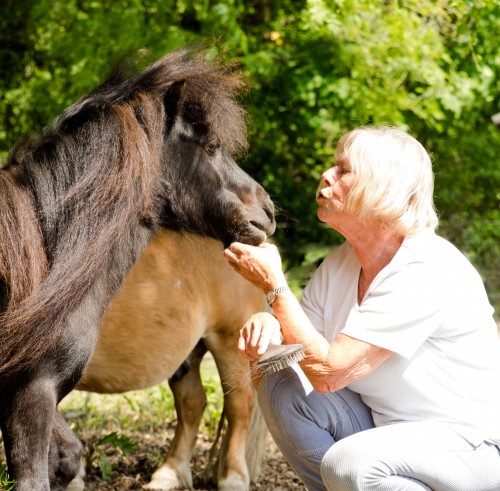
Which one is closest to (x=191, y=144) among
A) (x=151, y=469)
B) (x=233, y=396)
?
(x=233, y=396)

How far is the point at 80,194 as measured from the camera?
298 cm

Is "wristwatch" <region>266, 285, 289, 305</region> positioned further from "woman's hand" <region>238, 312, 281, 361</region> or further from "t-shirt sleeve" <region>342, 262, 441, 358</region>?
"t-shirt sleeve" <region>342, 262, 441, 358</region>

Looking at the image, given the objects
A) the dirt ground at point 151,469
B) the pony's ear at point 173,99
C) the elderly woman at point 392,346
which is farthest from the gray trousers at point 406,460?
the dirt ground at point 151,469

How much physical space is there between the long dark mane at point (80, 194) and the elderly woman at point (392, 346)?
1.45 feet

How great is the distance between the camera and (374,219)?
2.93 meters

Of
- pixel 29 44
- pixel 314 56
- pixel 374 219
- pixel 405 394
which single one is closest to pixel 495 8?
pixel 314 56

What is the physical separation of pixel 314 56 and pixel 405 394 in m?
5.12

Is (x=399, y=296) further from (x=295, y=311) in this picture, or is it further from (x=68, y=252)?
(x=68, y=252)

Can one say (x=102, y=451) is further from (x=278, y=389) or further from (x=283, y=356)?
(x=283, y=356)

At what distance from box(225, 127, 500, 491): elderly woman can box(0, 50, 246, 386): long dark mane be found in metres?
0.44

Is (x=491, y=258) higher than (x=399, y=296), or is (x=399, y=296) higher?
(x=399, y=296)

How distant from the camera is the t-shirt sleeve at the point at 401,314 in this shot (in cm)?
276

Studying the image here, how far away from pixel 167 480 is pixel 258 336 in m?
2.04

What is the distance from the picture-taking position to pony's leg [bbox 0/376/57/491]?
9.40 feet
